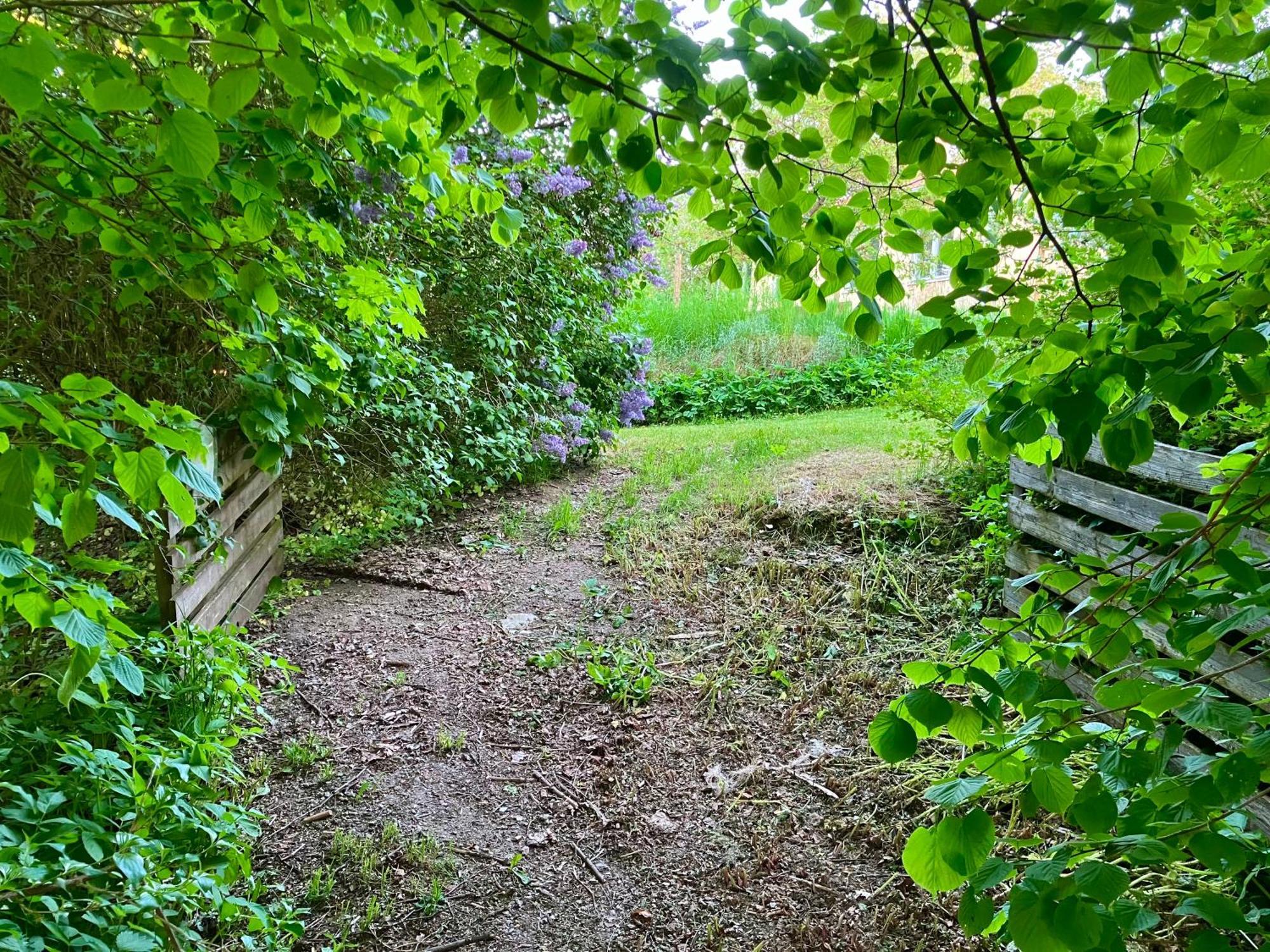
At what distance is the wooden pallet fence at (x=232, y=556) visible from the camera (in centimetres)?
283

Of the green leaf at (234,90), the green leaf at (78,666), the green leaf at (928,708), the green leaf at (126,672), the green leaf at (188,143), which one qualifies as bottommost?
the green leaf at (928,708)

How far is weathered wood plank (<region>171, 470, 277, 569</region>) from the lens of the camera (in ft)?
9.42

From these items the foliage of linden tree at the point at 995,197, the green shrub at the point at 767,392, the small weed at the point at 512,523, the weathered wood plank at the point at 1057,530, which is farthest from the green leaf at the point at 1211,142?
the green shrub at the point at 767,392

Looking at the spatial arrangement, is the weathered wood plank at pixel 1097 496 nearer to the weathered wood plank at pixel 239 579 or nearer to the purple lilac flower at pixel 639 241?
the weathered wood plank at pixel 239 579

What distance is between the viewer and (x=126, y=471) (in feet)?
3.67

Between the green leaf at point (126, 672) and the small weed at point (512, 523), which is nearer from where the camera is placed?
the green leaf at point (126, 672)

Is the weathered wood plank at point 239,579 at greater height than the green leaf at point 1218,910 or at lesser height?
lesser

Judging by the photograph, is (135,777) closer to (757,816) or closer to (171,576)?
(171,576)

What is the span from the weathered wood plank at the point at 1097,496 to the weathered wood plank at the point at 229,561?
11.4ft

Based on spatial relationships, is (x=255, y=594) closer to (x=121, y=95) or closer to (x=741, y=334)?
(x=121, y=95)

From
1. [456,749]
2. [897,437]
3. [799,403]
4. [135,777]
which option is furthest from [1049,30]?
[799,403]

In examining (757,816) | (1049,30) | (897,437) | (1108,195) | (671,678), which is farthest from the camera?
(897,437)

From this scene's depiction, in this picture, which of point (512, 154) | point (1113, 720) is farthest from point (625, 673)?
point (512, 154)

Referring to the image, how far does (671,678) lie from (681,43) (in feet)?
9.51
